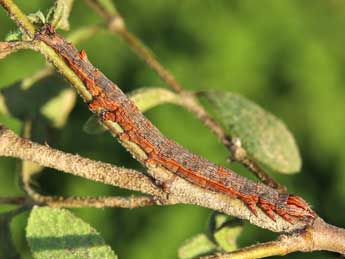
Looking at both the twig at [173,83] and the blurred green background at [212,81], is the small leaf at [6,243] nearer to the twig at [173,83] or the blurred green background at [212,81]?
the twig at [173,83]

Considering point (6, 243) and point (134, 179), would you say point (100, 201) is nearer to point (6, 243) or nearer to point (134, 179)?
point (134, 179)

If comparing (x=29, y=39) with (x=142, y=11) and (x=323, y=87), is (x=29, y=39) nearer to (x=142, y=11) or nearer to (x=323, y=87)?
(x=323, y=87)

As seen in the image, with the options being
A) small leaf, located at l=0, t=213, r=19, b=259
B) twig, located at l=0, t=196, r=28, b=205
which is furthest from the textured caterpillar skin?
small leaf, located at l=0, t=213, r=19, b=259

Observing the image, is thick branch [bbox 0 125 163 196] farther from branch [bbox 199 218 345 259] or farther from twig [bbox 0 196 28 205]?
twig [bbox 0 196 28 205]

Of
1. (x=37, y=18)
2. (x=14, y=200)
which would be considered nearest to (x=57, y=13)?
(x=37, y=18)

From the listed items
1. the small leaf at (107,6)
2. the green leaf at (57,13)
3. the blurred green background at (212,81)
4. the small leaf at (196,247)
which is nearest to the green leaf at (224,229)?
the small leaf at (196,247)
